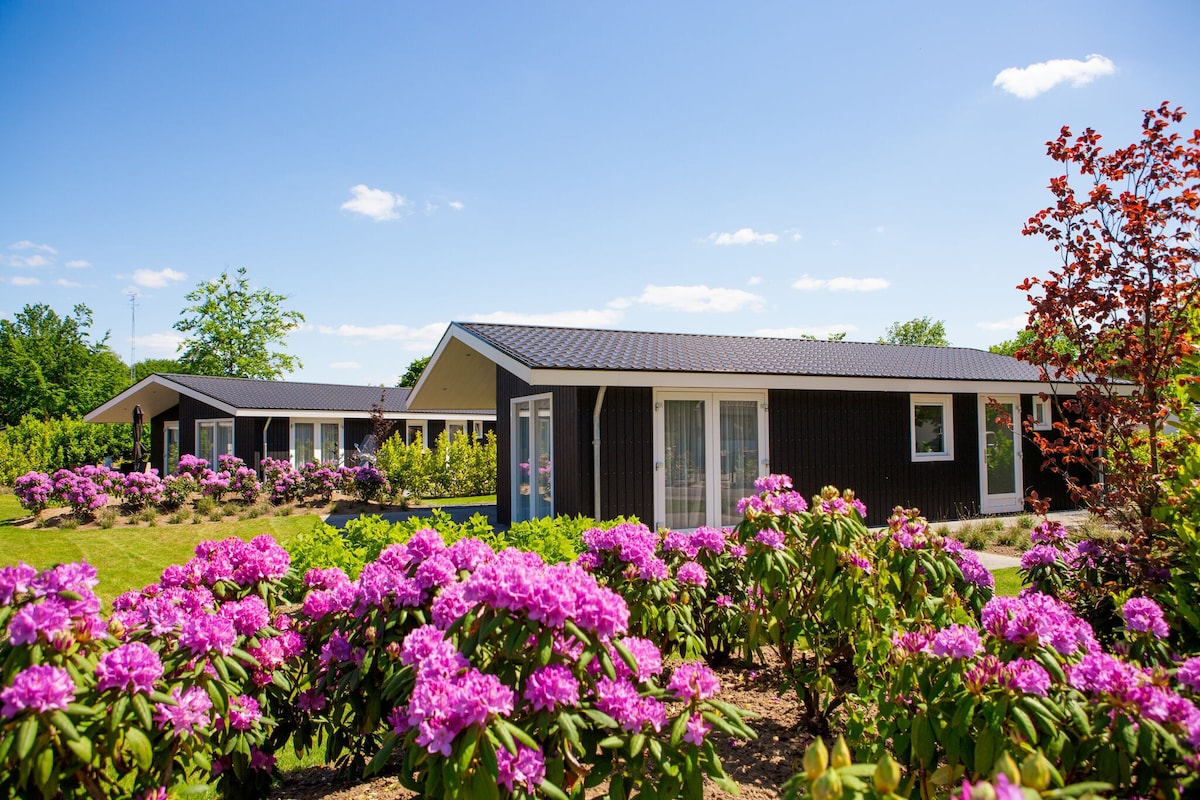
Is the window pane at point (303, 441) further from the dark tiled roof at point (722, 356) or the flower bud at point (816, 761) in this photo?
the flower bud at point (816, 761)

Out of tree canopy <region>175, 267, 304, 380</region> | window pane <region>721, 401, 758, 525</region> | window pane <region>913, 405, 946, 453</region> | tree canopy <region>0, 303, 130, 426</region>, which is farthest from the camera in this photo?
tree canopy <region>175, 267, 304, 380</region>

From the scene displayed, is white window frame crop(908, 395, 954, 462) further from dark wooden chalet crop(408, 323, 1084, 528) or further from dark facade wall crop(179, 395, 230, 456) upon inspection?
dark facade wall crop(179, 395, 230, 456)

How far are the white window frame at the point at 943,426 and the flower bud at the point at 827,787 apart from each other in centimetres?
1137

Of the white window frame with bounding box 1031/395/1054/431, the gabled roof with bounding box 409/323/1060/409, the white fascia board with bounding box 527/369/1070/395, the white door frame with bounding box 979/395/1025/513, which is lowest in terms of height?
the white door frame with bounding box 979/395/1025/513

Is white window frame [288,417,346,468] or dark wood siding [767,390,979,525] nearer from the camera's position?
dark wood siding [767,390,979,525]

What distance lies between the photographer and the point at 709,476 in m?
9.62

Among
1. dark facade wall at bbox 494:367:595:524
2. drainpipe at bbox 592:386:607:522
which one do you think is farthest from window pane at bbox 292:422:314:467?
drainpipe at bbox 592:386:607:522

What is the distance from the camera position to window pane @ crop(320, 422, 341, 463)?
20766 mm

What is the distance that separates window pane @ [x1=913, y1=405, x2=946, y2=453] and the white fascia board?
60 cm

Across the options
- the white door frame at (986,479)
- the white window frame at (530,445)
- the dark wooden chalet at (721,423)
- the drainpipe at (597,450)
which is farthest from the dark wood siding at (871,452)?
the white window frame at (530,445)

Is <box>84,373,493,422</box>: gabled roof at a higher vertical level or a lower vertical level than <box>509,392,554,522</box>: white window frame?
higher

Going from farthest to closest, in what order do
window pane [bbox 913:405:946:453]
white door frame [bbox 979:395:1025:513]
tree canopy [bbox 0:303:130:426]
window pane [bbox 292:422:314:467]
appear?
tree canopy [bbox 0:303:130:426] < window pane [bbox 292:422:314:467] < white door frame [bbox 979:395:1025:513] < window pane [bbox 913:405:946:453]

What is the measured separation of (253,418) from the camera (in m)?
19.0

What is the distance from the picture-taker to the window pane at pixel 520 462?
37.4ft
